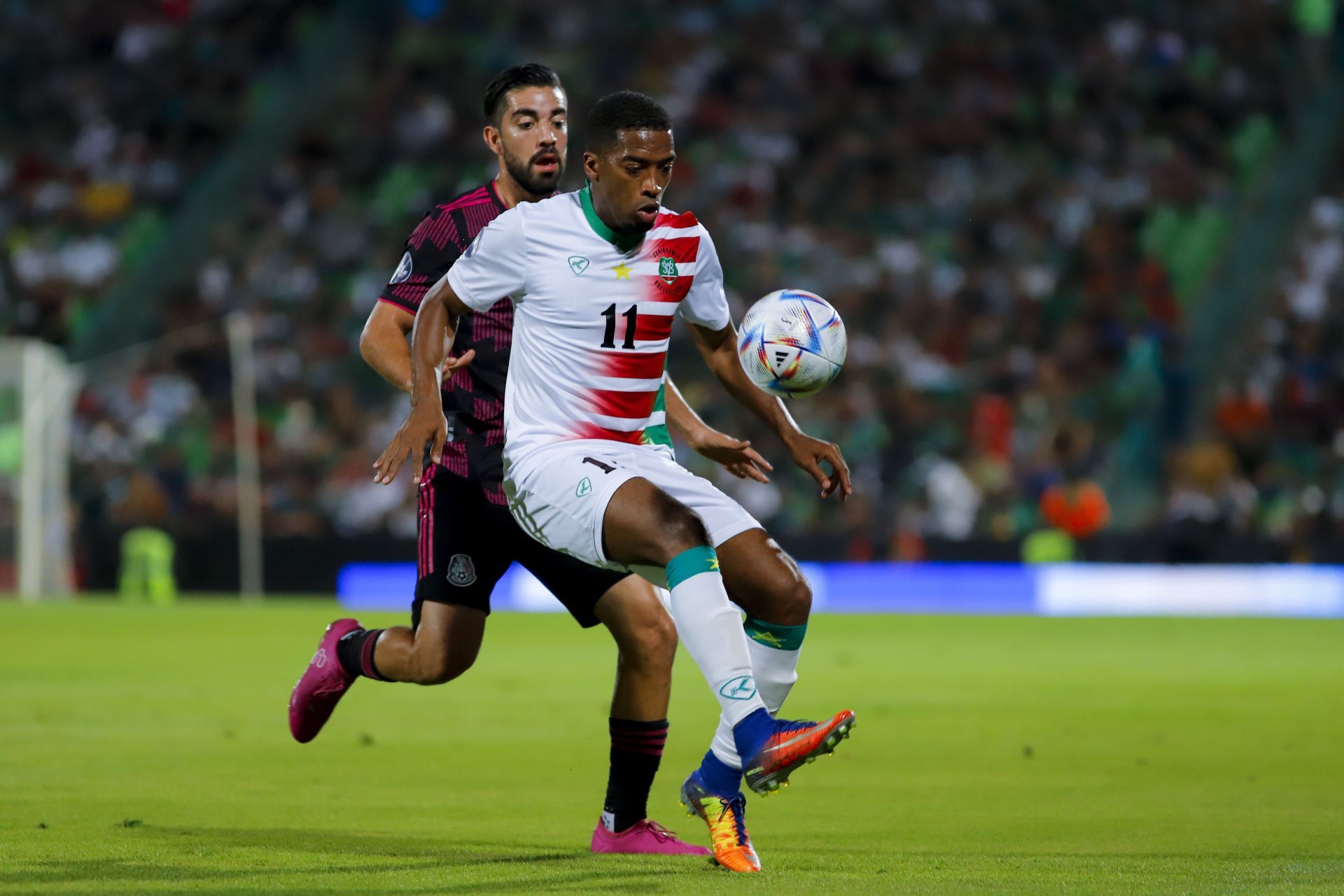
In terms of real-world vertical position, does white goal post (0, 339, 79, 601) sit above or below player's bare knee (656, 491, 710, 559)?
below

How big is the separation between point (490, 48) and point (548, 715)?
18.1 meters

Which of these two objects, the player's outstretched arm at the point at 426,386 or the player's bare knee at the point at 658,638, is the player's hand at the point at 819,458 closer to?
the player's bare knee at the point at 658,638

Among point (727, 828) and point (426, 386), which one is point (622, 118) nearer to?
point (426, 386)

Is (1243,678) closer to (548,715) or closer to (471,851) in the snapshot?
(548,715)

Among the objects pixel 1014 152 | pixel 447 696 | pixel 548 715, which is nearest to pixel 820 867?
pixel 548 715

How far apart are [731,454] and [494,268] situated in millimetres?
980

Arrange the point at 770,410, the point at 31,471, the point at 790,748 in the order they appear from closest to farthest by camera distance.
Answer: the point at 790,748
the point at 770,410
the point at 31,471

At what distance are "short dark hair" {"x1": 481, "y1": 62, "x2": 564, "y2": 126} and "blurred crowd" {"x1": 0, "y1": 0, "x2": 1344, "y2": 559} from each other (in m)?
13.4

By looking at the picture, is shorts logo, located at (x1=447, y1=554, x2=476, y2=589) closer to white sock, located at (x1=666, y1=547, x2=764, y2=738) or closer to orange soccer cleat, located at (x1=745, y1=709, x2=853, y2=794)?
white sock, located at (x1=666, y1=547, x2=764, y2=738)

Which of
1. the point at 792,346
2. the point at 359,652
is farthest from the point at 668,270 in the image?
the point at 359,652

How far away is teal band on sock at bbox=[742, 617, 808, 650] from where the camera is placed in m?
5.47

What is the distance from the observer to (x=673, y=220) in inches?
226

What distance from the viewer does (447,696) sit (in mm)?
11219

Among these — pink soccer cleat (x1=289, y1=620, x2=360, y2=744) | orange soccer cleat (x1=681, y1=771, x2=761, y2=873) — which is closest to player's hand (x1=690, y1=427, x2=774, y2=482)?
orange soccer cleat (x1=681, y1=771, x2=761, y2=873)
